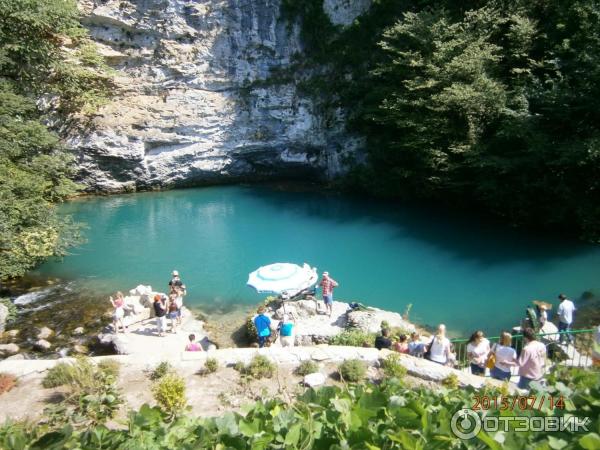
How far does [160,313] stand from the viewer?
13.5m

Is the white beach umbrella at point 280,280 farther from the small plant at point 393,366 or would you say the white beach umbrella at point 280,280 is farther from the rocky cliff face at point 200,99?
the rocky cliff face at point 200,99

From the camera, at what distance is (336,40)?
31.7 m

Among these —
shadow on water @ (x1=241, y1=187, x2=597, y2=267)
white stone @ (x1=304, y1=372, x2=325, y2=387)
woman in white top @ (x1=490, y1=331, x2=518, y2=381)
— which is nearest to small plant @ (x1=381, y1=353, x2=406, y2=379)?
white stone @ (x1=304, y1=372, x2=325, y2=387)

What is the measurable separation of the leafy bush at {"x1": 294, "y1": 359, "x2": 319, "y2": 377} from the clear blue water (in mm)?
6789

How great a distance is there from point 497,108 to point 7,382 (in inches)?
863

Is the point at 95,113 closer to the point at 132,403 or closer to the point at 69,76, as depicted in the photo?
the point at 69,76

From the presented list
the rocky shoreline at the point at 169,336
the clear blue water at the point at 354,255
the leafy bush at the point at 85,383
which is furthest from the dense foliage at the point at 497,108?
the leafy bush at the point at 85,383

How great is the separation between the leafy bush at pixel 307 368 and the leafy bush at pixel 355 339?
2804mm

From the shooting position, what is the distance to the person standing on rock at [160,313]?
13422 mm

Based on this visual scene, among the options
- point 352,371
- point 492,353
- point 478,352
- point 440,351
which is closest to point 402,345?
point 440,351

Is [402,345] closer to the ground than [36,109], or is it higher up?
closer to the ground

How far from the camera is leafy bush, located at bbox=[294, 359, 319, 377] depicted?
8.77 metres

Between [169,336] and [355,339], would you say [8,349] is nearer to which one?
[169,336]

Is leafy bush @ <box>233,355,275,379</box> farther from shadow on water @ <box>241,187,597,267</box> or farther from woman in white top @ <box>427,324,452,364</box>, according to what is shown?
shadow on water @ <box>241,187,597,267</box>
